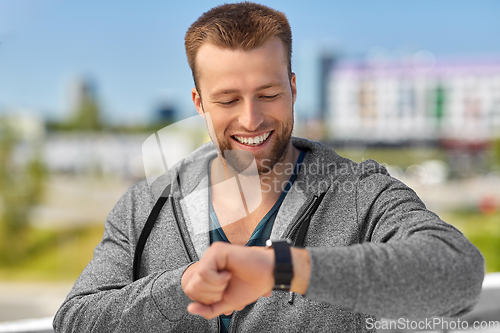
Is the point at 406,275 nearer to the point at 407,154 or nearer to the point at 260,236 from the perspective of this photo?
the point at 260,236

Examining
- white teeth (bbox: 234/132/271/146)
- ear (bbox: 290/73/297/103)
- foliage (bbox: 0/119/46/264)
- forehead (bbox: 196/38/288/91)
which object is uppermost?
forehead (bbox: 196/38/288/91)

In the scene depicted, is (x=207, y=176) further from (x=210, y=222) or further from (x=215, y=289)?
(x=215, y=289)

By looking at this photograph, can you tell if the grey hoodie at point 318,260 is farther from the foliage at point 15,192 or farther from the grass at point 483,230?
the foliage at point 15,192

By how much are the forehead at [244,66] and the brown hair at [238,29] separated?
0.06ft

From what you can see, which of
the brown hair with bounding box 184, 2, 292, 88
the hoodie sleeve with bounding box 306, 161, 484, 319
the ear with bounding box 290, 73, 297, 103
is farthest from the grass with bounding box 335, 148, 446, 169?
the hoodie sleeve with bounding box 306, 161, 484, 319

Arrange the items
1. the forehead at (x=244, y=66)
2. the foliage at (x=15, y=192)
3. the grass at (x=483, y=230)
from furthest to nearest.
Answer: the foliage at (x=15, y=192), the grass at (x=483, y=230), the forehead at (x=244, y=66)

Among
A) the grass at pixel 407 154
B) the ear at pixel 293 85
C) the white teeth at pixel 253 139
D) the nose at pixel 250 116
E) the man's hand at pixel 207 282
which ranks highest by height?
the ear at pixel 293 85

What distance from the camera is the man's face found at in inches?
47.4

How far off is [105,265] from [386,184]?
87 cm

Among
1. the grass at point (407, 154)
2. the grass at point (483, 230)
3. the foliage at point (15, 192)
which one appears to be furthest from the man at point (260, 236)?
the grass at point (407, 154)

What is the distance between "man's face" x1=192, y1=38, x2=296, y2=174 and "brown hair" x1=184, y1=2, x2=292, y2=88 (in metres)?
0.02

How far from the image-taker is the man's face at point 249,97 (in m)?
1.21

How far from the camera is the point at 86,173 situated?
9539 millimetres

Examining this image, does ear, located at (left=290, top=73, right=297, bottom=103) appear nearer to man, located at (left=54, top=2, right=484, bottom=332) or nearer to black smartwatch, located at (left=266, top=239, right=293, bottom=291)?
man, located at (left=54, top=2, right=484, bottom=332)
